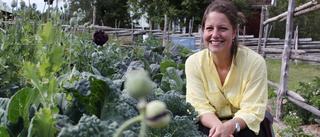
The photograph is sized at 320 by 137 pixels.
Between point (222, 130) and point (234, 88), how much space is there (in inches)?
15.2

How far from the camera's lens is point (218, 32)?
1.68 metres

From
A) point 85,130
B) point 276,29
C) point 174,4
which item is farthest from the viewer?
point 174,4

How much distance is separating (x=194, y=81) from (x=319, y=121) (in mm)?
2648

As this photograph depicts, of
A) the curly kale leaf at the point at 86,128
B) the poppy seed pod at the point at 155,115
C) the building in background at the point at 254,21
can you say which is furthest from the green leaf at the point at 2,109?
the building in background at the point at 254,21

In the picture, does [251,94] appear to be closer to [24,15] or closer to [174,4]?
[24,15]

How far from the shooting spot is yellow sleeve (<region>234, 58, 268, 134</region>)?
1.67m

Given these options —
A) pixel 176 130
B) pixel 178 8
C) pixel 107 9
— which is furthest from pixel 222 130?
pixel 107 9

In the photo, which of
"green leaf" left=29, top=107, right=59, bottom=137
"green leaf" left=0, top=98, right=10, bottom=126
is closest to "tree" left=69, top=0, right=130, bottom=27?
"green leaf" left=0, top=98, right=10, bottom=126

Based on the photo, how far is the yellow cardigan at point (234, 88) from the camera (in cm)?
169

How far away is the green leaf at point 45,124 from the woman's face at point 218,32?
1.21m

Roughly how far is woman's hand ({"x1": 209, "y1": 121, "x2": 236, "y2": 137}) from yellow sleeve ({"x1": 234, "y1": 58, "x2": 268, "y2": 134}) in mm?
138

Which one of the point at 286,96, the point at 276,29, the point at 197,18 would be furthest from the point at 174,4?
the point at 286,96

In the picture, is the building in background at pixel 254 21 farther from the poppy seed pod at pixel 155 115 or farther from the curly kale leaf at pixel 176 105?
the poppy seed pod at pixel 155 115

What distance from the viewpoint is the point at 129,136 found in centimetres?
70
